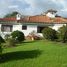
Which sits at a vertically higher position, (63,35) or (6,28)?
(6,28)

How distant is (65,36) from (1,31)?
13.9 metres

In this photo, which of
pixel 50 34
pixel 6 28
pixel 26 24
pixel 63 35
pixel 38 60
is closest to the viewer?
pixel 38 60

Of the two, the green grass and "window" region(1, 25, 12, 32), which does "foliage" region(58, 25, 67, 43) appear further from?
"window" region(1, 25, 12, 32)

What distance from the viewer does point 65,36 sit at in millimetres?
35812

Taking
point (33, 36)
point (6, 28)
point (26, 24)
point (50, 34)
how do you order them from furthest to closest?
point (6, 28) → point (26, 24) → point (33, 36) → point (50, 34)

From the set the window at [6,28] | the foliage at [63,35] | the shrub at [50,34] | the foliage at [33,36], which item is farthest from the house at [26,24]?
the foliage at [63,35]

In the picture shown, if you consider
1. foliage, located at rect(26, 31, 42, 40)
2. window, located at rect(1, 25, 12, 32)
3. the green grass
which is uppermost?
window, located at rect(1, 25, 12, 32)

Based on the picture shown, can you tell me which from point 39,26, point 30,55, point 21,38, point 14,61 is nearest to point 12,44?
point 21,38

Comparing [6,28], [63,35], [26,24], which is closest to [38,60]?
[63,35]

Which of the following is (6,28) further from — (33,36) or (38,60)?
(38,60)

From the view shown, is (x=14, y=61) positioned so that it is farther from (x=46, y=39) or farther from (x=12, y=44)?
(x=46, y=39)

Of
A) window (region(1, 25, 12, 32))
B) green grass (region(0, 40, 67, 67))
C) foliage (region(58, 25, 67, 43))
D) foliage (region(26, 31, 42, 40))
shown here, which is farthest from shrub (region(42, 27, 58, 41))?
green grass (region(0, 40, 67, 67))

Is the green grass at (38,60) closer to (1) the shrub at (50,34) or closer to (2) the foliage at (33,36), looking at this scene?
(1) the shrub at (50,34)

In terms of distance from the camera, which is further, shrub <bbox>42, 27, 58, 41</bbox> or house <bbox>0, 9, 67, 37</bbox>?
house <bbox>0, 9, 67, 37</bbox>
